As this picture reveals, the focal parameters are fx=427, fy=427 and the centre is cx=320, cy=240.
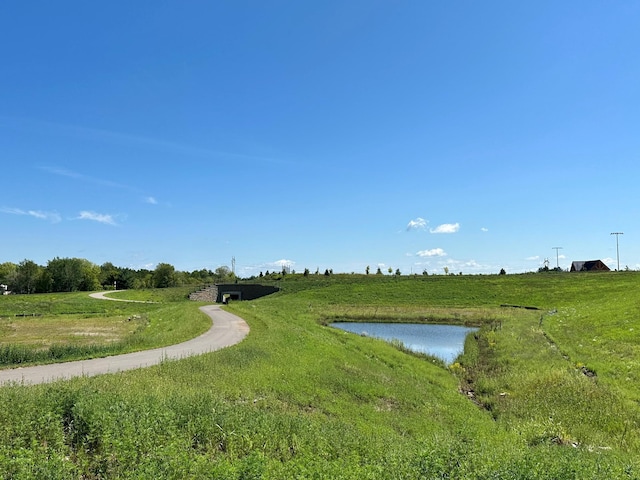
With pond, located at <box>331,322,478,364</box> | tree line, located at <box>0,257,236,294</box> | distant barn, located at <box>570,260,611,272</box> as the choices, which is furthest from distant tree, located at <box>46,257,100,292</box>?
distant barn, located at <box>570,260,611,272</box>

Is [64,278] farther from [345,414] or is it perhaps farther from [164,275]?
[345,414]

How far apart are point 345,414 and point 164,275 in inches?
4280

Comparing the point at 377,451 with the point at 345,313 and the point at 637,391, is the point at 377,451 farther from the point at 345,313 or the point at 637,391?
the point at 345,313

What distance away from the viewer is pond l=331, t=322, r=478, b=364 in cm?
3145

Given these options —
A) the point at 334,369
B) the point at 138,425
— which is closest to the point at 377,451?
the point at 138,425

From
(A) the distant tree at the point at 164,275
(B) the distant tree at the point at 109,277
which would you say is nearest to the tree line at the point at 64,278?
(A) the distant tree at the point at 164,275

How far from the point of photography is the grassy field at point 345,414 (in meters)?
7.59

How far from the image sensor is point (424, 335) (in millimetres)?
39156

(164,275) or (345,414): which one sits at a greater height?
(164,275)

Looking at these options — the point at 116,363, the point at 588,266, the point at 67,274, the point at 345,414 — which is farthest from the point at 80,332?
the point at 588,266

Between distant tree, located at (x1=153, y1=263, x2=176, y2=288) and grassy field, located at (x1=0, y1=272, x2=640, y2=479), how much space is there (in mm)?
91016

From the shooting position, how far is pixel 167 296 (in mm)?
79938

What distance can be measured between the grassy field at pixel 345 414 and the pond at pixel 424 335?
6.32ft

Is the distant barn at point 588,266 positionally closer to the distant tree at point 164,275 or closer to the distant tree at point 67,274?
the distant tree at point 164,275
